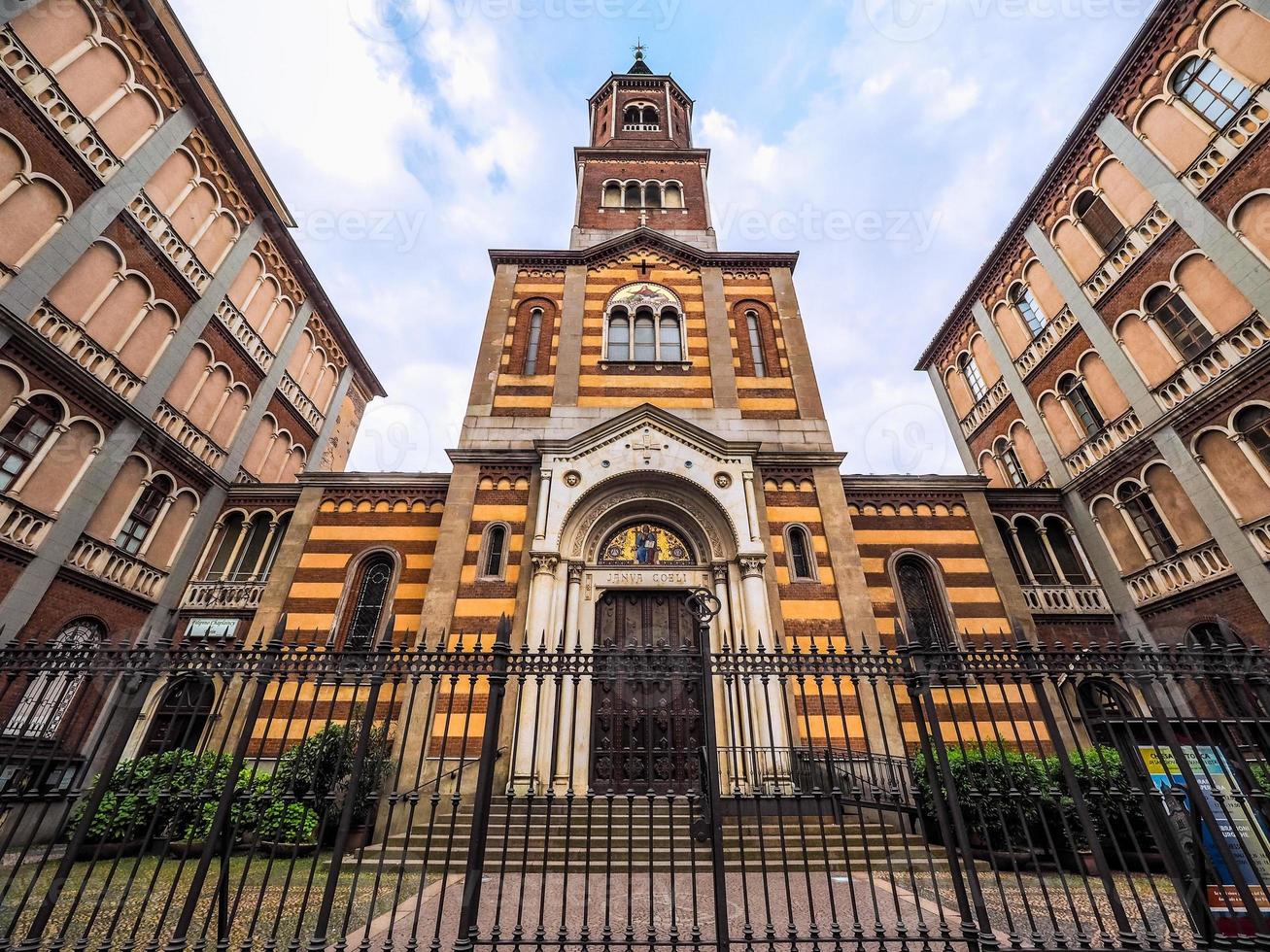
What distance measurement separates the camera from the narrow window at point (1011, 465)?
19641 millimetres

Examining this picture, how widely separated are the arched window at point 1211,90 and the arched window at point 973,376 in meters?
9.18

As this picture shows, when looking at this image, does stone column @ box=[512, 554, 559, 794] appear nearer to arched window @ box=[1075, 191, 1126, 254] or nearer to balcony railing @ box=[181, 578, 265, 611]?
balcony railing @ box=[181, 578, 265, 611]

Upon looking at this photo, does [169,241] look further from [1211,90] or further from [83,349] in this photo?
[1211,90]

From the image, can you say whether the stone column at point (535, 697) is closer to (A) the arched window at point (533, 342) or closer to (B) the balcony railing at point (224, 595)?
(A) the arched window at point (533, 342)

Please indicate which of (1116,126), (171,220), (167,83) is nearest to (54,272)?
(171,220)

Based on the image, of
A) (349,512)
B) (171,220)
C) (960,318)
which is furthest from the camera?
(960,318)

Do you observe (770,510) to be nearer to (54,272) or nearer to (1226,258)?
(1226,258)

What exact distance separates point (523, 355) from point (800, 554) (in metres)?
9.43

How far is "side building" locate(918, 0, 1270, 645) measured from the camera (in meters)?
12.7

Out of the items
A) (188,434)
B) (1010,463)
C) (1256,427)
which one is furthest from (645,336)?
(1256,427)

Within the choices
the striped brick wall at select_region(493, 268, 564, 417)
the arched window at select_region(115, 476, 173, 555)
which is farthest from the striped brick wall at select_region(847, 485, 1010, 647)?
the arched window at select_region(115, 476, 173, 555)

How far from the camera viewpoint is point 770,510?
44.6 ft

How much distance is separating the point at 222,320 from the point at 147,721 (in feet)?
36.8

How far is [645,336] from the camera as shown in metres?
17.3
